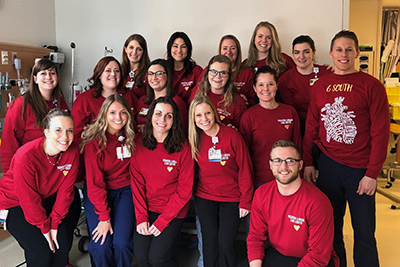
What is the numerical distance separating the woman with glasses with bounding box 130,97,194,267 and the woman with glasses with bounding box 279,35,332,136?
3.64ft

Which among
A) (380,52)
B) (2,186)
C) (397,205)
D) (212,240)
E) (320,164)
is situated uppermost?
(380,52)

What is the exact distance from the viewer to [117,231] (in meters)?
2.41

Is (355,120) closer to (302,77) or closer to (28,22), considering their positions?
(302,77)

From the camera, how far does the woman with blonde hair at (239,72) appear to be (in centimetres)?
300

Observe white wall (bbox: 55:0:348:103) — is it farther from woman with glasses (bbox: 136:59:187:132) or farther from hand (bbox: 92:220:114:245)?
hand (bbox: 92:220:114:245)

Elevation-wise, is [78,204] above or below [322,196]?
below

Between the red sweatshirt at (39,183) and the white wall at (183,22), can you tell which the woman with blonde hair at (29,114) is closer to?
the red sweatshirt at (39,183)

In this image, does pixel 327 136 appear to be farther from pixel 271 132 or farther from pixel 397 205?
pixel 397 205

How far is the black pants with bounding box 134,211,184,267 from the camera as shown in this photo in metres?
2.26

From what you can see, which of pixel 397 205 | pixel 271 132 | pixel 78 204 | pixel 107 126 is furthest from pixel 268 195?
pixel 397 205

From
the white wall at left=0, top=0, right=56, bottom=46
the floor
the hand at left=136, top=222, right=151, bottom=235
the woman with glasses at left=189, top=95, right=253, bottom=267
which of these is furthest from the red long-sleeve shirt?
the white wall at left=0, top=0, right=56, bottom=46

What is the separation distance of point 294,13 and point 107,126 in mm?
2576

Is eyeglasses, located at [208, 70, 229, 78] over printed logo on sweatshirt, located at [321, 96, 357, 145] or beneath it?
over

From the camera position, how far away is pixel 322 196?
188 centimetres
